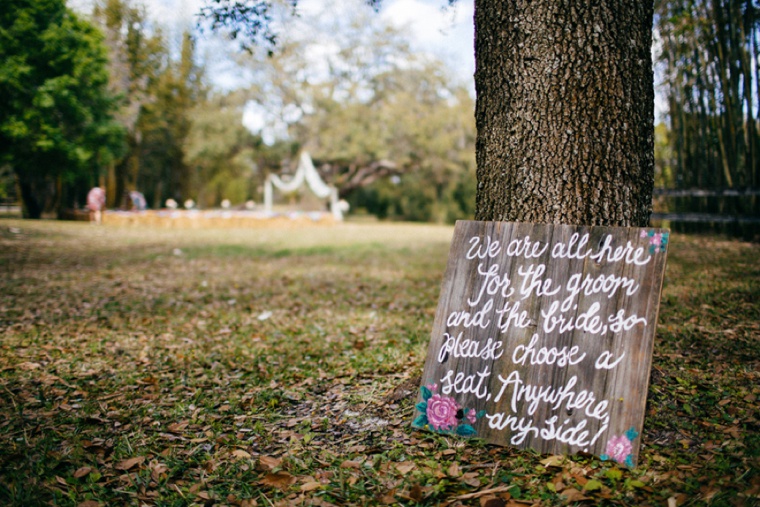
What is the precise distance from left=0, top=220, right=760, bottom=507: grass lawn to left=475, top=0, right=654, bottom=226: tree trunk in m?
1.18

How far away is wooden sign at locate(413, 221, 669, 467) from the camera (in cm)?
217

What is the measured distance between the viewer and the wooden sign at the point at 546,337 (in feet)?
7.11

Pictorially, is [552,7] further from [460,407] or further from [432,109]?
[432,109]

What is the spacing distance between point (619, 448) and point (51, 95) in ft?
66.9

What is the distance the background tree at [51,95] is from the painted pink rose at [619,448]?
17717mm

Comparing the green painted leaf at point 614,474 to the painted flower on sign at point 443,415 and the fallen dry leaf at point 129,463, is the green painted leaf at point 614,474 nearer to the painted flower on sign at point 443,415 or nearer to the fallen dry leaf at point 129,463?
the painted flower on sign at point 443,415

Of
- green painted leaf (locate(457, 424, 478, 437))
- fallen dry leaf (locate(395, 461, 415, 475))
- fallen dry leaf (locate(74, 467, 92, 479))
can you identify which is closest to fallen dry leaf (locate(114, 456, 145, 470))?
fallen dry leaf (locate(74, 467, 92, 479))

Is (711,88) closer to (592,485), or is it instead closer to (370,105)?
(592,485)

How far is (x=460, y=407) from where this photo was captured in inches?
96.2

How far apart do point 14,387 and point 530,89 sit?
3.81 m

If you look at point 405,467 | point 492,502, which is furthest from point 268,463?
point 492,502

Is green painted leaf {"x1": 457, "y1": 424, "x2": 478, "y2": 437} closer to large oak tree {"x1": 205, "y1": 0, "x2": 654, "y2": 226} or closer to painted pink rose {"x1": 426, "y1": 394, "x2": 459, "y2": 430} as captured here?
painted pink rose {"x1": 426, "y1": 394, "x2": 459, "y2": 430}

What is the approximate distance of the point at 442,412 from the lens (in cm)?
247

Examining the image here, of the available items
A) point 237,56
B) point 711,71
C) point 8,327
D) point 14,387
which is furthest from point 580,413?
point 237,56
